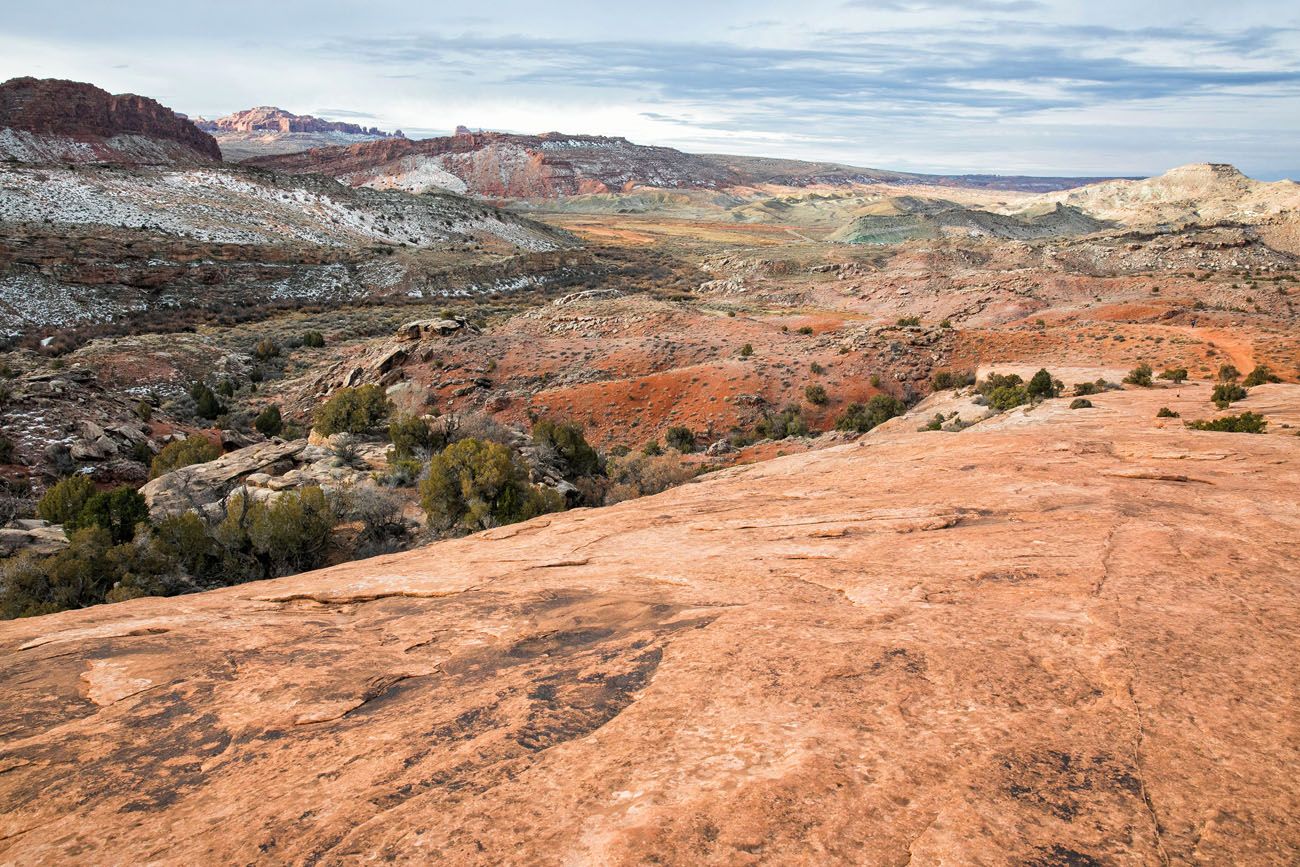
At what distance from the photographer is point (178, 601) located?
7078 millimetres

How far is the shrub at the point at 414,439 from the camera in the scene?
56.9ft

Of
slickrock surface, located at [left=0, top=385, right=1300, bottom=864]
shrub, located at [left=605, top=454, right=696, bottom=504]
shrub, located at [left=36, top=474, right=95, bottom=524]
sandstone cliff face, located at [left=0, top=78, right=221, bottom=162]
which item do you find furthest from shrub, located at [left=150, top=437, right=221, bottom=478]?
sandstone cliff face, located at [left=0, top=78, right=221, bottom=162]

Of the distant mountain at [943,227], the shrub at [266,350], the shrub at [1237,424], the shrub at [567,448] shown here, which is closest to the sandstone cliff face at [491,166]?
the distant mountain at [943,227]

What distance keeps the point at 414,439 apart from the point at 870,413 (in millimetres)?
15241

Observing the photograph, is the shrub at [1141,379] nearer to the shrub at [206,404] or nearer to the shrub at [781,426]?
the shrub at [781,426]

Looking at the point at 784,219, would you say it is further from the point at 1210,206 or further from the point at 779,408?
the point at 779,408

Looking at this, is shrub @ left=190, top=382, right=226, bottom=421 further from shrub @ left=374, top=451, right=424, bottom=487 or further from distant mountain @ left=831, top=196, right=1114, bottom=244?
distant mountain @ left=831, top=196, right=1114, bottom=244

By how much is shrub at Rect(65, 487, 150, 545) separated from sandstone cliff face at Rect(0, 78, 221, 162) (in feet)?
308

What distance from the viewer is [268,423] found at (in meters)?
26.5

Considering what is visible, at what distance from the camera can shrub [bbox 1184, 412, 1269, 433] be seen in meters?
11.8

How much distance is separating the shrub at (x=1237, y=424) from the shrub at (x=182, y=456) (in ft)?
70.5

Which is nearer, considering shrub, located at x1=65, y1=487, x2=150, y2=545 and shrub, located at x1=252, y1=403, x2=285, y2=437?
shrub, located at x1=65, y1=487, x2=150, y2=545

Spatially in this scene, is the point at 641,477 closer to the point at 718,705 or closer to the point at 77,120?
the point at 718,705

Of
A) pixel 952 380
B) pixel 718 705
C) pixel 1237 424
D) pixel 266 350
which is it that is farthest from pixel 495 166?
pixel 718 705
